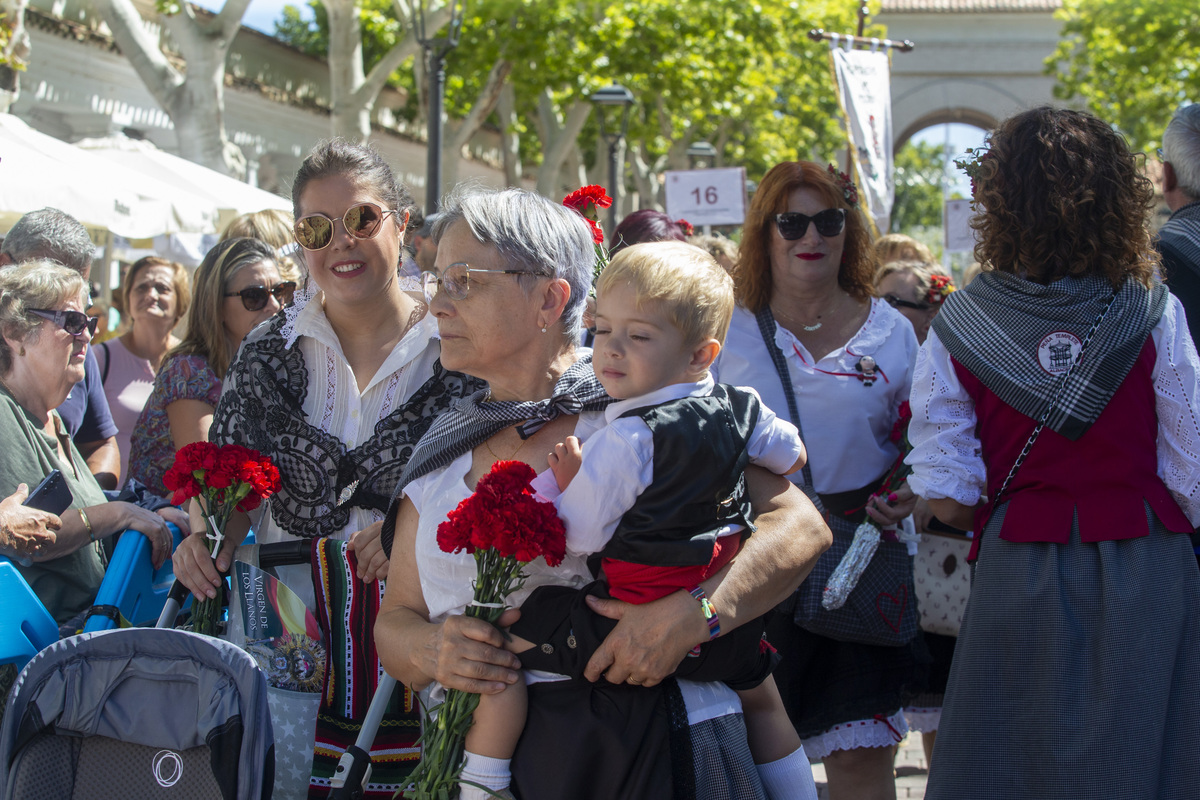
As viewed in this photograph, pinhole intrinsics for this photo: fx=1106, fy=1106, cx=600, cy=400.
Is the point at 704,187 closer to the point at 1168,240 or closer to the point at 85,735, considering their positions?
the point at 1168,240

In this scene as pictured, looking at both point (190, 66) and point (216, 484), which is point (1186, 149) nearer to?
point (216, 484)

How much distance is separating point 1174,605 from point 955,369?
771mm

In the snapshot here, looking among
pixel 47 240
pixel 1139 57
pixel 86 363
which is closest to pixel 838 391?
pixel 86 363

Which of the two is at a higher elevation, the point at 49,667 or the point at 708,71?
the point at 708,71

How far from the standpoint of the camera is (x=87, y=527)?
3.47m

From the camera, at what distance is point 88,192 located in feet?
24.4

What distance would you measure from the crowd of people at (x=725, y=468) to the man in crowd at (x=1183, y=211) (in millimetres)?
14

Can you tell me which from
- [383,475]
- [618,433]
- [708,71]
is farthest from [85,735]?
[708,71]

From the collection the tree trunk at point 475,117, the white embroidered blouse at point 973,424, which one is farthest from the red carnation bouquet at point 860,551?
the tree trunk at point 475,117

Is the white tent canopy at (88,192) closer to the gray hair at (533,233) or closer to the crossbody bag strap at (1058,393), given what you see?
the gray hair at (533,233)

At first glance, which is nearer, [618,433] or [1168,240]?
[618,433]

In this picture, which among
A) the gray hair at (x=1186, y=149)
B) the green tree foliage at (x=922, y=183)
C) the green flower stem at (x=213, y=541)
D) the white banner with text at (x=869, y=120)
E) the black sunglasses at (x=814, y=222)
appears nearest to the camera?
the green flower stem at (x=213, y=541)

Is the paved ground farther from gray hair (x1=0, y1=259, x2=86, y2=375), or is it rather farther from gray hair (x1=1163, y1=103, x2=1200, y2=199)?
gray hair (x1=0, y1=259, x2=86, y2=375)

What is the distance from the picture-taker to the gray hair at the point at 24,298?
3658 millimetres
